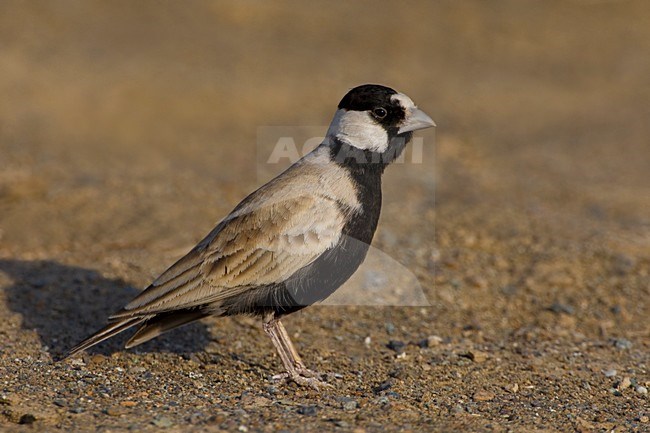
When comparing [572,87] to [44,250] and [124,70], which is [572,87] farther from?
[44,250]

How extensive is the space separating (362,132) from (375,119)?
0.13 meters

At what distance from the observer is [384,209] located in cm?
1034

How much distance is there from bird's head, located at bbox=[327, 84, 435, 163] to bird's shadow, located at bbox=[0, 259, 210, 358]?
203 cm

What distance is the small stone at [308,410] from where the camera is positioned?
4964 millimetres

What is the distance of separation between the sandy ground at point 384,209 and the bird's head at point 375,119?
1.66 meters

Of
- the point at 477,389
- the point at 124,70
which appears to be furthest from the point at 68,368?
the point at 124,70

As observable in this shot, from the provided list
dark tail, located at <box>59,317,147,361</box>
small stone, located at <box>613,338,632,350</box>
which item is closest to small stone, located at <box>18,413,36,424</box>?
dark tail, located at <box>59,317,147,361</box>

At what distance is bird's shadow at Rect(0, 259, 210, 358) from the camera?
637cm

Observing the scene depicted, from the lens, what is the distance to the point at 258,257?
18.3ft

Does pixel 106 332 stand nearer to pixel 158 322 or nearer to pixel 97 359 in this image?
pixel 158 322

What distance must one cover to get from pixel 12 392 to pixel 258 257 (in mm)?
1723

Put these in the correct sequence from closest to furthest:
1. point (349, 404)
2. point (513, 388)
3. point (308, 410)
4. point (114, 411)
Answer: point (114, 411)
point (308, 410)
point (349, 404)
point (513, 388)

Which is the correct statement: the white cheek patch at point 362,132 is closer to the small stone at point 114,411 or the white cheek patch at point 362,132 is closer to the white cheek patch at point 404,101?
the white cheek patch at point 404,101

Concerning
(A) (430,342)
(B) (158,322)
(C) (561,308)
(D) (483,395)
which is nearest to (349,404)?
(D) (483,395)
